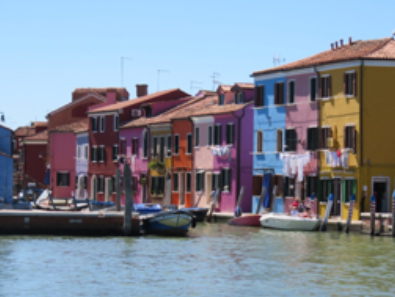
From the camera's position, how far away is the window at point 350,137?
50281mm

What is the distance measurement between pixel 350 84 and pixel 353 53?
1648 mm

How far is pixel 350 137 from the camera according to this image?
2002 inches

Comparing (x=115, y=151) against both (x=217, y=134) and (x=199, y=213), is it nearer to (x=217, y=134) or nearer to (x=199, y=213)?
(x=217, y=134)

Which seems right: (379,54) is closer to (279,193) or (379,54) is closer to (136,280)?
(279,193)

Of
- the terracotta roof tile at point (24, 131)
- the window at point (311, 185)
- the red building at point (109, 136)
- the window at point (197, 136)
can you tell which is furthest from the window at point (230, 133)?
the terracotta roof tile at point (24, 131)

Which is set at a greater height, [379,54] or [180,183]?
[379,54]

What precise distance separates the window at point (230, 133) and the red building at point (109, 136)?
12.9 meters

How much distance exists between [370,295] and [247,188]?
33578 mm

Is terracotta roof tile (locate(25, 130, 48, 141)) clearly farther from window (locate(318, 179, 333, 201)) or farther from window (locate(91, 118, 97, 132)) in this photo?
window (locate(318, 179, 333, 201))

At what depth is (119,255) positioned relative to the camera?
36281 mm

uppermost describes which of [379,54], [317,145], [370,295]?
[379,54]

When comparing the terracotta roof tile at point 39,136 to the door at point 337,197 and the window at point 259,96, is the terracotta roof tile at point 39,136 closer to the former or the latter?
the window at point 259,96

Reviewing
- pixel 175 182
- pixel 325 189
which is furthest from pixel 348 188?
pixel 175 182

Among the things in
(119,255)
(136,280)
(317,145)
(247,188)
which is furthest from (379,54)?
(136,280)
